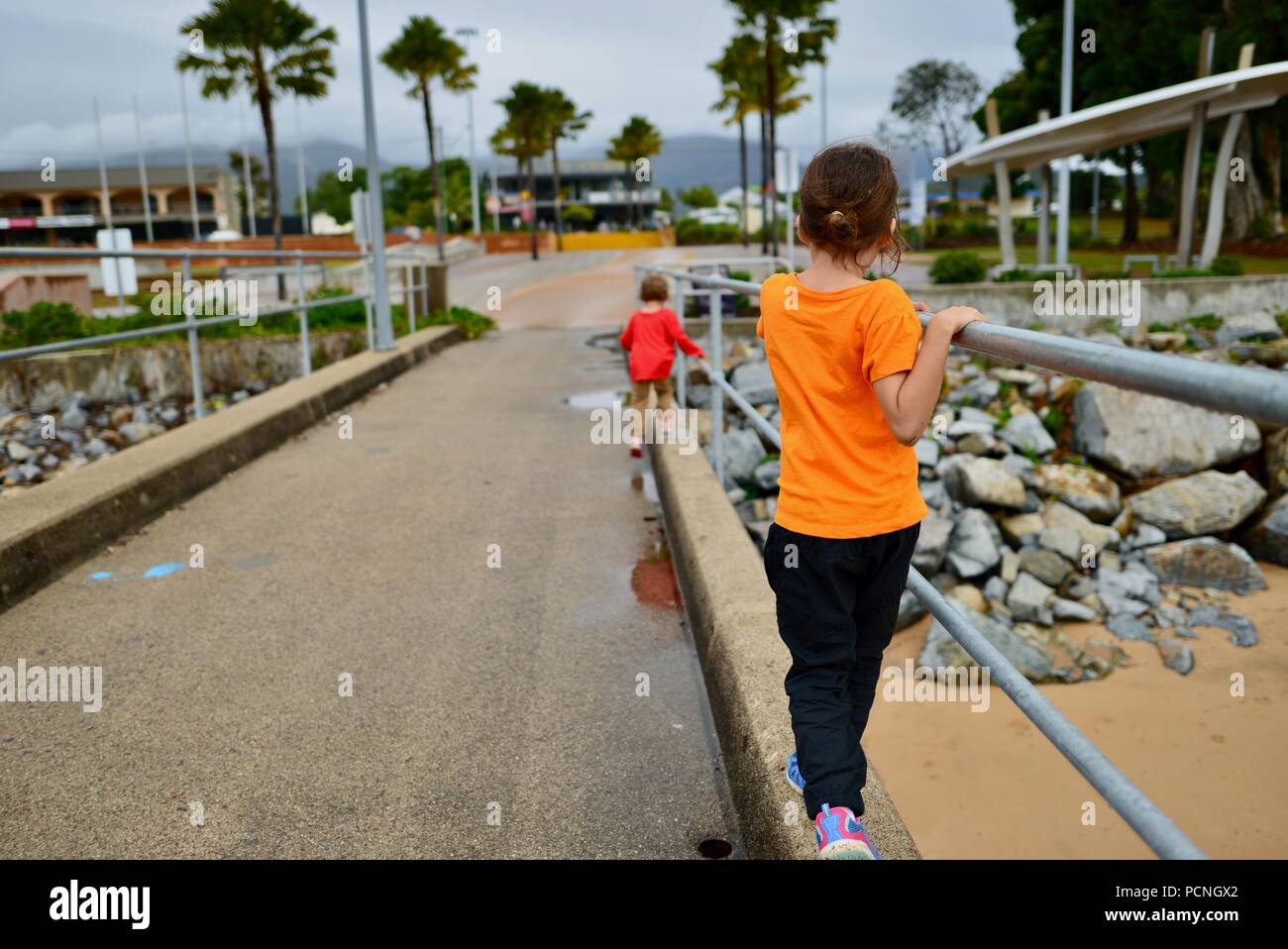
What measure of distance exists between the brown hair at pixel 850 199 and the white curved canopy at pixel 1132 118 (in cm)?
1657

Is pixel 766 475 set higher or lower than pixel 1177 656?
higher

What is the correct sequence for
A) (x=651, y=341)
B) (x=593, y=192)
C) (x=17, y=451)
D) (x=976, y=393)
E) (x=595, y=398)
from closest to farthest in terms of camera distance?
1. (x=651, y=341)
2. (x=595, y=398)
3. (x=976, y=393)
4. (x=17, y=451)
5. (x=593, y=192)

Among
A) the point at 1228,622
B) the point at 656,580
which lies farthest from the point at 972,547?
the point at 656,580

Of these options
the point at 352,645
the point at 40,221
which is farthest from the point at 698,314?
the point at 40,221

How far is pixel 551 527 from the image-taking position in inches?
215

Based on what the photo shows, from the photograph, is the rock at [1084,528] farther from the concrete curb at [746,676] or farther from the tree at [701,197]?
the tree at [701,197]

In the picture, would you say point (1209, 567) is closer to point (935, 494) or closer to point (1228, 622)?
point (1228, 622)

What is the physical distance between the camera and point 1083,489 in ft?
29.7

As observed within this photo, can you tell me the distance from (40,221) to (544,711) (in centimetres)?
7659

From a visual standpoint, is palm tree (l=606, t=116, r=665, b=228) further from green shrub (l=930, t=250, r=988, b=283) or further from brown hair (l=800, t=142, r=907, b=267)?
brown hair (l=800, t=142, r=907, b=267)

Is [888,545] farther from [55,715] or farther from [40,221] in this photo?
[40,221]

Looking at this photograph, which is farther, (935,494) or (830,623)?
(935,494)

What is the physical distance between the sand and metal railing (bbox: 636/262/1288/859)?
3241 mm

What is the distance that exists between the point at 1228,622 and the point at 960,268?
431 inches
